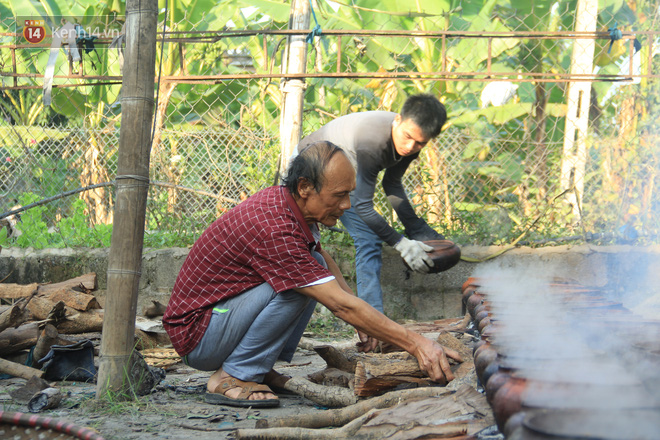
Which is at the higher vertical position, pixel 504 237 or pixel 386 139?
pixel 386 139

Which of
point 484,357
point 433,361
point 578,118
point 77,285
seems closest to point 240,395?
point 433,361

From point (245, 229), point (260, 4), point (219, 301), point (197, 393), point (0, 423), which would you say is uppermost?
point (260, 4)

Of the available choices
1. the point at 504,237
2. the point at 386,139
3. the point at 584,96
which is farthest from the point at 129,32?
the point at 584,96

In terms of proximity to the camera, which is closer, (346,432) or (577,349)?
(577,349)

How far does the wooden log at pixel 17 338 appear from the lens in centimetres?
336

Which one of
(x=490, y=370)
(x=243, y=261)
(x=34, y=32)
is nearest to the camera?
(x=490, y=370)

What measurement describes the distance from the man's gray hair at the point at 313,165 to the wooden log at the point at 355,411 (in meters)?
0.93

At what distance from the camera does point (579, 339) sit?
188cm

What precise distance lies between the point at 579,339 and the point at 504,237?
11.3 feet

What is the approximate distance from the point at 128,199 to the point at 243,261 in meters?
0.57

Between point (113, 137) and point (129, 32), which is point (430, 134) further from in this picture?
point (113, 137)

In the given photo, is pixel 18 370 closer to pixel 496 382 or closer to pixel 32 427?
pixel 32 427

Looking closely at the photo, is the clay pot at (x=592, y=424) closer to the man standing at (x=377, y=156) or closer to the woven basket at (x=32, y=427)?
the woven basket at (x=32, y=427)

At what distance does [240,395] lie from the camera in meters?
2.79
